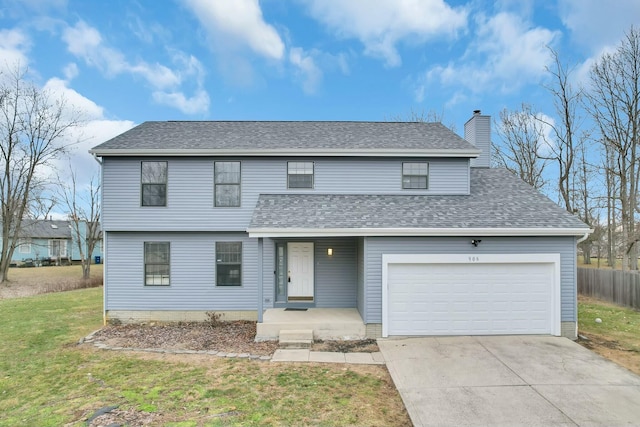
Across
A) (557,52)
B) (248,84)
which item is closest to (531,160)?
(557,52)

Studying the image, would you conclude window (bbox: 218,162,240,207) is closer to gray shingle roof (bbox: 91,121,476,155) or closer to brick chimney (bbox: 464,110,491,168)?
gray shingle roof (bbox: 91,121,476,155)

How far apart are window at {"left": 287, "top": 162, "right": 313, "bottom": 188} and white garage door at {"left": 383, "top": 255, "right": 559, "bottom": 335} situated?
3.98 meters

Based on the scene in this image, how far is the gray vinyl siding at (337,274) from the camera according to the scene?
10.7 metres

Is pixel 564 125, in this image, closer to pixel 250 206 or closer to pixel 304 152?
pixel 304 152

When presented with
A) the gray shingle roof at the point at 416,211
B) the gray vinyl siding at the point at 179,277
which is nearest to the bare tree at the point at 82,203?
the gray vinyl siding at the point at 179,277

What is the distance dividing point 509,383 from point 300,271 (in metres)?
6.39

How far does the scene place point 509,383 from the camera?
594 centimetres

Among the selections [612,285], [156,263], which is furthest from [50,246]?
[612,285]

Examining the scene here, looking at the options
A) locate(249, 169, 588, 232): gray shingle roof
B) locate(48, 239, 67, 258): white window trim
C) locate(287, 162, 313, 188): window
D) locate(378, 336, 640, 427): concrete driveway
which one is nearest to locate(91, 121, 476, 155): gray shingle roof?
locate(287, 162, 313, 188): window

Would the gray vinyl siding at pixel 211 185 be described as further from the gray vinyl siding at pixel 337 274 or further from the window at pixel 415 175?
the gray vinyl siding at pixel 337 274

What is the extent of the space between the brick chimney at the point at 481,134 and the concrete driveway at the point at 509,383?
723 cm

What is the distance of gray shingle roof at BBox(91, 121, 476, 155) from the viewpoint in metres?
10.8

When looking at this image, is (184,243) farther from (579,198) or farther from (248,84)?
(579,198)

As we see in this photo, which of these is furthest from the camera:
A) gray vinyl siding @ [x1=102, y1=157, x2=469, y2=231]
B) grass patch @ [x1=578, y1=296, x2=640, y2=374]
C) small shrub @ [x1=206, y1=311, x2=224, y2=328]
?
gray vinyl siding @ [x1=102, y1=157, x2=469, y2=231]
